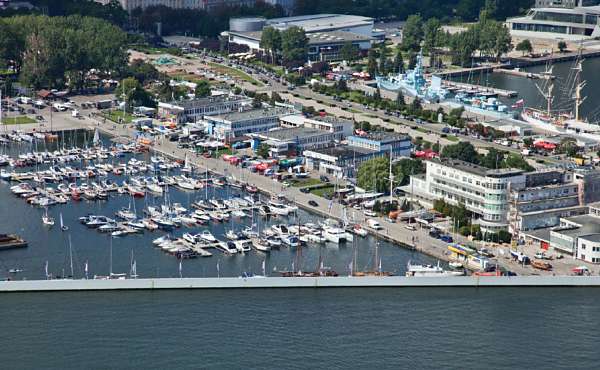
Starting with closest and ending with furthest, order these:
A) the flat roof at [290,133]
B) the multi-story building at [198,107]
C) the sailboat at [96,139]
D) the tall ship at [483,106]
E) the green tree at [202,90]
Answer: the flat roof at [290,133] < the sailboat at [96,139] < the multi-story building at [198,107] < the tall ship at [483,106] < the green tree at [202,90]

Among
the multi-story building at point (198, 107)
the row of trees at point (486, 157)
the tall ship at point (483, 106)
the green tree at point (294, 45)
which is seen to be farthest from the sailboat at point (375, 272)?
the green tree at point (294, 45)

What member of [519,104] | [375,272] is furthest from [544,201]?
[519,104]

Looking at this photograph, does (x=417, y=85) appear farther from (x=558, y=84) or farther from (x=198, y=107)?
(x=198, y=107)

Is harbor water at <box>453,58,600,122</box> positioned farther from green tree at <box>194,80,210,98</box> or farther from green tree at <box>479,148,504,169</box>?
green tree at <box>194,80,210,98</box>

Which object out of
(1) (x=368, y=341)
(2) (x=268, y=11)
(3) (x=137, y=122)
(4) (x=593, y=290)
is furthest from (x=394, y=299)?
(2) (x=268, y=11)

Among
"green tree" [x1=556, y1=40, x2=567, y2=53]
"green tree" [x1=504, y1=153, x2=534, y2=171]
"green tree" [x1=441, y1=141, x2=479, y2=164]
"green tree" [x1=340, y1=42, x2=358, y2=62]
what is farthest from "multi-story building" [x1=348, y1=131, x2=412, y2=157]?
"green tree" [x1=556, y1=40, x2=567, y2=53]

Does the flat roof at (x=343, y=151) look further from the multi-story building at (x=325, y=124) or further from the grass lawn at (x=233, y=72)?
the grass lawn at (x=233, y=72)

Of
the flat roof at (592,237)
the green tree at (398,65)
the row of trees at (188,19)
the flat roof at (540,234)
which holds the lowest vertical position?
the flat roof at (540,234)

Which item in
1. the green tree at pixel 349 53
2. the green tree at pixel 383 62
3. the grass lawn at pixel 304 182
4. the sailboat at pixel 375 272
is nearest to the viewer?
the sailboat at pixel 375 272
